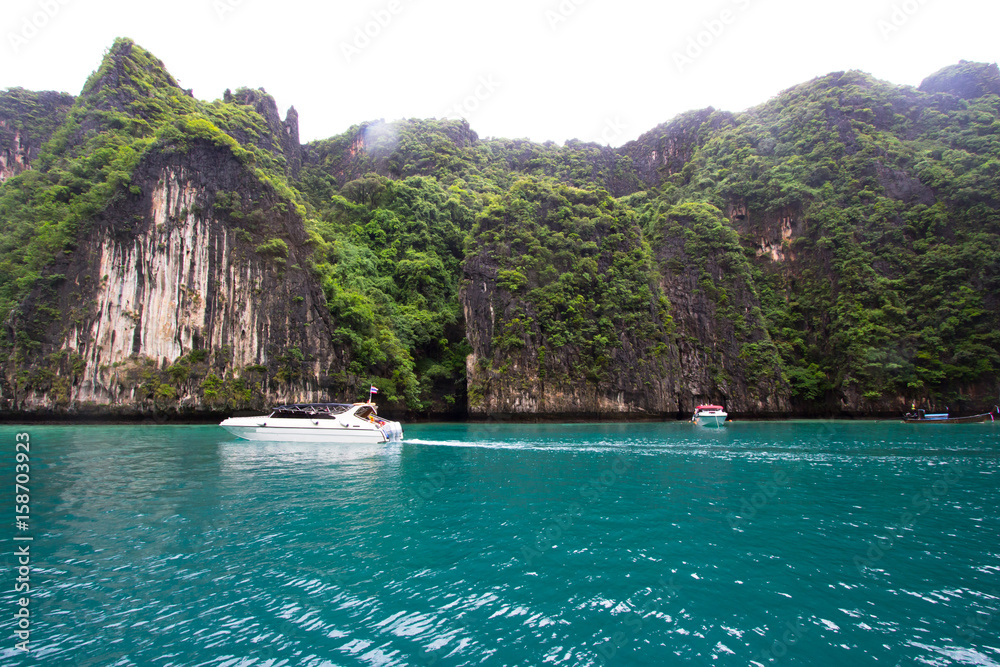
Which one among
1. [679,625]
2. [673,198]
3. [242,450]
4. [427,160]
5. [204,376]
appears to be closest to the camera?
[679,625]

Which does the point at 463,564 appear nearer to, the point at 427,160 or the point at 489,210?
the point at 489,210

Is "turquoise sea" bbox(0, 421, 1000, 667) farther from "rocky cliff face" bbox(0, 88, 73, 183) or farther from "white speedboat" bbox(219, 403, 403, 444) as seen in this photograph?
"rocky cliff face" bbox(0, 88, 73, 183)

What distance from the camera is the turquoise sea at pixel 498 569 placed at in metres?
4.34

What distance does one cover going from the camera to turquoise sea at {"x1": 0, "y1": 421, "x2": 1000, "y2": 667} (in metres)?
4.34

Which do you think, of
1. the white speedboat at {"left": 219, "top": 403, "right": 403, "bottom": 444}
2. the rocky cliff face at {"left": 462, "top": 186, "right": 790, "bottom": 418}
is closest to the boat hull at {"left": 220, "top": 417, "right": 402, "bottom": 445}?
the white speedboat at {"left": 219, "top": 403, "right": 403, "bottom": 444}

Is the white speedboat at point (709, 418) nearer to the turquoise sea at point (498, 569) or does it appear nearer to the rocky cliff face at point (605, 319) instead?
the rocky cliff face at point (605, 319)

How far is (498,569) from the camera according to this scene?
6348mm

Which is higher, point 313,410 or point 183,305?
point 183,305

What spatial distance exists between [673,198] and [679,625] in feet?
265

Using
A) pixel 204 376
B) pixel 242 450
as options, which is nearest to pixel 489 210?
pixel 204 376

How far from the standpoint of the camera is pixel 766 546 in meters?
7.42

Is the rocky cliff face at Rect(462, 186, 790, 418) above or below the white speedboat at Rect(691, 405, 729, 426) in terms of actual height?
above

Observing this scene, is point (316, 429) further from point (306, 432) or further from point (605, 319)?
point (605, 319)

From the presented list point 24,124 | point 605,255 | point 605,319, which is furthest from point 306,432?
point 24,124
